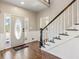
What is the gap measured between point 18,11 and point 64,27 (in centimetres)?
333

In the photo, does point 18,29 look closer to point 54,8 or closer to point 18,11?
point 18,11

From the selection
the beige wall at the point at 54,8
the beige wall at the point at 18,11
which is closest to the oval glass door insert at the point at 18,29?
the beige wall at the point at 18,11

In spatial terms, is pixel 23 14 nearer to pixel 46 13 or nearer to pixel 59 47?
pixel 46 13

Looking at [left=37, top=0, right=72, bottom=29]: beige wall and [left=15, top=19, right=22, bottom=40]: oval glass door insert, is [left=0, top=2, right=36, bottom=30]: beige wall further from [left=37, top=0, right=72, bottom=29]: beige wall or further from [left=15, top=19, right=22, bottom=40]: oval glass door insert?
[left=37, top=0, right=72, bottom=29]: beige wall

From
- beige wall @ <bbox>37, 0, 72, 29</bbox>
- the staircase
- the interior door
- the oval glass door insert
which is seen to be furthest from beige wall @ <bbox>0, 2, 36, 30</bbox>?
the staircase

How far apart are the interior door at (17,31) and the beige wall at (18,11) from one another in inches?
14.8

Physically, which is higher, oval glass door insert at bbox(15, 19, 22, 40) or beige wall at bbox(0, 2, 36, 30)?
beige wall at bbox(0, 2, 36, 30)

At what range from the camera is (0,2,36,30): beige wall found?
15.8 ft

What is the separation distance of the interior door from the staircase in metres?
1.87

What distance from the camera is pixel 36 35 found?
7.50 meters

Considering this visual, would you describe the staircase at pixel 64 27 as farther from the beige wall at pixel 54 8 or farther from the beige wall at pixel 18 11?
the beige wall at pixel 18 11

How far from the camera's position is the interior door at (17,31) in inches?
214

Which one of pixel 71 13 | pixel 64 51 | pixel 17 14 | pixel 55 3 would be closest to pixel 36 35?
pixel 17 14

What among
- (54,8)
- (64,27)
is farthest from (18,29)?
(64,27)
